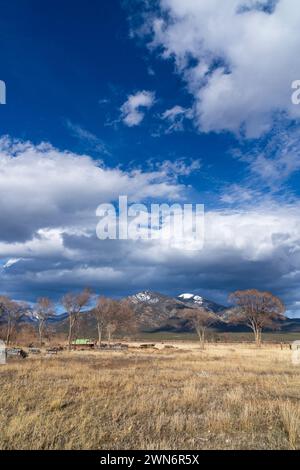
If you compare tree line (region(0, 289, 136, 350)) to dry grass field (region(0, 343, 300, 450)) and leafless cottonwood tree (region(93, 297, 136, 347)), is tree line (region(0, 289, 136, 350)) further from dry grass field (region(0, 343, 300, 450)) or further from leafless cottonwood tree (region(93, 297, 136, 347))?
dry grass field (region(0, 343, 300, 450))

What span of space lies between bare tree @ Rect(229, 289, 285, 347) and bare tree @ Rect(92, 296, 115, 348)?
28364 millimetres

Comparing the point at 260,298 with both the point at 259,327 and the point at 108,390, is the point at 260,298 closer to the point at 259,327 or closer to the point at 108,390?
the point at 259,327

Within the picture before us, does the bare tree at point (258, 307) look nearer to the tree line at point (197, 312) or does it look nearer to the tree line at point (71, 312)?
the tree line at point (197, 312)

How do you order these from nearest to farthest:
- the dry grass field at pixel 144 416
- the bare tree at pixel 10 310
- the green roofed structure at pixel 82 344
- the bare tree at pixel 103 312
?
the dry grass field at pixel 144 416
the green roofed structure at pixel 82 344
the bare tree at pixel 10 310
the bare tree at pixel 103 312

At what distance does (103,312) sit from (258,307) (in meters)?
33.1

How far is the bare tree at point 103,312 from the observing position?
8382 cm

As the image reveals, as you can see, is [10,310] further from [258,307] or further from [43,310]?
[258,307]

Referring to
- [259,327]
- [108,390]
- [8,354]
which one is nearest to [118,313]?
[259,327]

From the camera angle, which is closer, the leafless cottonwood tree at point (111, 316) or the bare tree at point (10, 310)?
the bare tree at point (10, 310)

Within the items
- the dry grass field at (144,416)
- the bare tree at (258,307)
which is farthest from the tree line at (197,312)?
the dry grass field at (144,416)

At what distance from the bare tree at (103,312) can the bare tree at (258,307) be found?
28.4 metres

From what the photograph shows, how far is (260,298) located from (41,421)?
6550 centimetres

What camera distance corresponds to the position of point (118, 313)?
94.1m

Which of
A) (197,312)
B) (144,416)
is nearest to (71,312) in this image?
(197,312)
